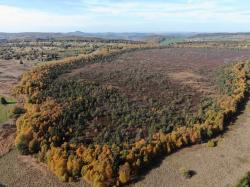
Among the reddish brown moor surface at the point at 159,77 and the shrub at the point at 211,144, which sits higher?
the reddish brown moor surface at the point at 159,77

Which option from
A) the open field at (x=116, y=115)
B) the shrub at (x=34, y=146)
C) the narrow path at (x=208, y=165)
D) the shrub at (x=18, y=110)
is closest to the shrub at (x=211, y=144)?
the narrow path at (x=208, y=165)

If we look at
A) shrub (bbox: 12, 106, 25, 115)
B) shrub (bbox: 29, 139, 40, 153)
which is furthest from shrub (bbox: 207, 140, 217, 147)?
shrub (bbox: 12, 106, 25, 115)

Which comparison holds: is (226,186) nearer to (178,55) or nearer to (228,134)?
(228,134)

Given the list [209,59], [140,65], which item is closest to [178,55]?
[209,59]

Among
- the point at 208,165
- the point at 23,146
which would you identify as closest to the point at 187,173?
the point at 208,165

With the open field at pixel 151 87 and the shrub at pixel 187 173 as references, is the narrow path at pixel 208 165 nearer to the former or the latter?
the shrub at pixel 187 173

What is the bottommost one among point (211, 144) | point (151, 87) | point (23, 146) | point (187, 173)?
point (187, 173)

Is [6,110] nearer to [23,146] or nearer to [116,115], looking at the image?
[23,146]
